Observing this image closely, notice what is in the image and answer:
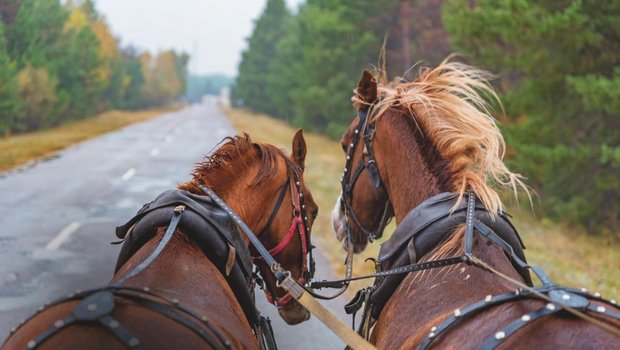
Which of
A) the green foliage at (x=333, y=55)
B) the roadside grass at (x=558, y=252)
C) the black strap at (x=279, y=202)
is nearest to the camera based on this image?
the black strap at (x=279, y=202)

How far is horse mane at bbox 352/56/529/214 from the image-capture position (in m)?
3.26

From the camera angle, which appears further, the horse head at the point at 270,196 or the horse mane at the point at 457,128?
the horse head at the point at 270,196

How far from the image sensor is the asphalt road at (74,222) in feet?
21.2

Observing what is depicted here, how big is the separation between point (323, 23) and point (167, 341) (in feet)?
85.1

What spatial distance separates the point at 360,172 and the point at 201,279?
167cm

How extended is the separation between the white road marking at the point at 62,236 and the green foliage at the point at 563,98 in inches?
312

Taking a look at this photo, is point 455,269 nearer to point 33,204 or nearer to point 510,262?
point 510,262

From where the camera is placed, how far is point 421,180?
3533 mm

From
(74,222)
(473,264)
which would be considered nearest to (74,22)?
(74,222)

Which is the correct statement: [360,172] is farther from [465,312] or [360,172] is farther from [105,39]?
[105,39]

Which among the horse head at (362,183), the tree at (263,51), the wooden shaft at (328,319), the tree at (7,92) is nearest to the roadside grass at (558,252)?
the horse head at (362,183)

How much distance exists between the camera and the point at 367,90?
3.94 meters

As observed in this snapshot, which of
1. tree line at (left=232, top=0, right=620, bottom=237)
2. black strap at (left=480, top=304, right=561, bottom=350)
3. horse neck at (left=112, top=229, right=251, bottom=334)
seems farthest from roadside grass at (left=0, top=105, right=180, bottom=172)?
black strap at (left=480, top=304, right=561, bottom=350)

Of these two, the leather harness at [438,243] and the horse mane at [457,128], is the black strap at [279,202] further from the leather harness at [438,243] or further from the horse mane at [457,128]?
the horse mane at [457,128]
